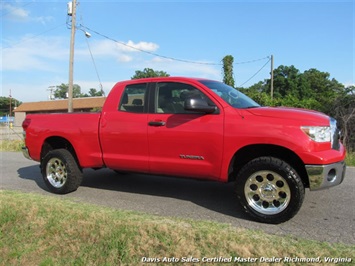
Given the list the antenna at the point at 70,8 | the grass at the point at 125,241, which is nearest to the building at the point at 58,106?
the antenna at the point at 70,8

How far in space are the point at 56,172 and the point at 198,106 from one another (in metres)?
3.11

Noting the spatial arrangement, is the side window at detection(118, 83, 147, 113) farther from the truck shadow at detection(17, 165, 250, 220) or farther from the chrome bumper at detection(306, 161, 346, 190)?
the chrome bumper at detection(306, 161, 346, 190)

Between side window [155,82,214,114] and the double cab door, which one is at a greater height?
side window [155,82,214,114]

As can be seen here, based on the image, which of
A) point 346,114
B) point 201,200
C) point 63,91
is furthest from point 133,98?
point 63,91

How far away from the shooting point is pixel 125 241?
3691 millimetres

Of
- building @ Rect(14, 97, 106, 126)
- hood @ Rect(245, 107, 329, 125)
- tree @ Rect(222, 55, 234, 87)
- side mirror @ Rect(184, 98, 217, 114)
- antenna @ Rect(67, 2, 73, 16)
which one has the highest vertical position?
antenna @ Rect(67, 2, 73, 16)

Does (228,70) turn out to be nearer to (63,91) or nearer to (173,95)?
(173,95)

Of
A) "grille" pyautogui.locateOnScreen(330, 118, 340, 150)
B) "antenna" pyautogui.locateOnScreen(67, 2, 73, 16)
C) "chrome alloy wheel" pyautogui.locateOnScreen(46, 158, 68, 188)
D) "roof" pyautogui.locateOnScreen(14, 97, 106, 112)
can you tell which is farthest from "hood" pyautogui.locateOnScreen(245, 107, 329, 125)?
"roof" pyautogui.locateOnScreen(14, 97, 106, 112)

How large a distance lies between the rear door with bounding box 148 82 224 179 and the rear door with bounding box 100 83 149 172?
153 millimetres

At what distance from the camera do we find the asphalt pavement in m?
4.15

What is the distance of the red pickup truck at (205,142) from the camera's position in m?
4.18

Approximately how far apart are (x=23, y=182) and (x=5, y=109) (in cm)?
10420

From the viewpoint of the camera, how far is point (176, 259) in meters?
3.31

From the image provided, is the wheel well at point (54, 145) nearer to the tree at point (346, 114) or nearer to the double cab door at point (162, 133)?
the double cab door at point (162, 133)
